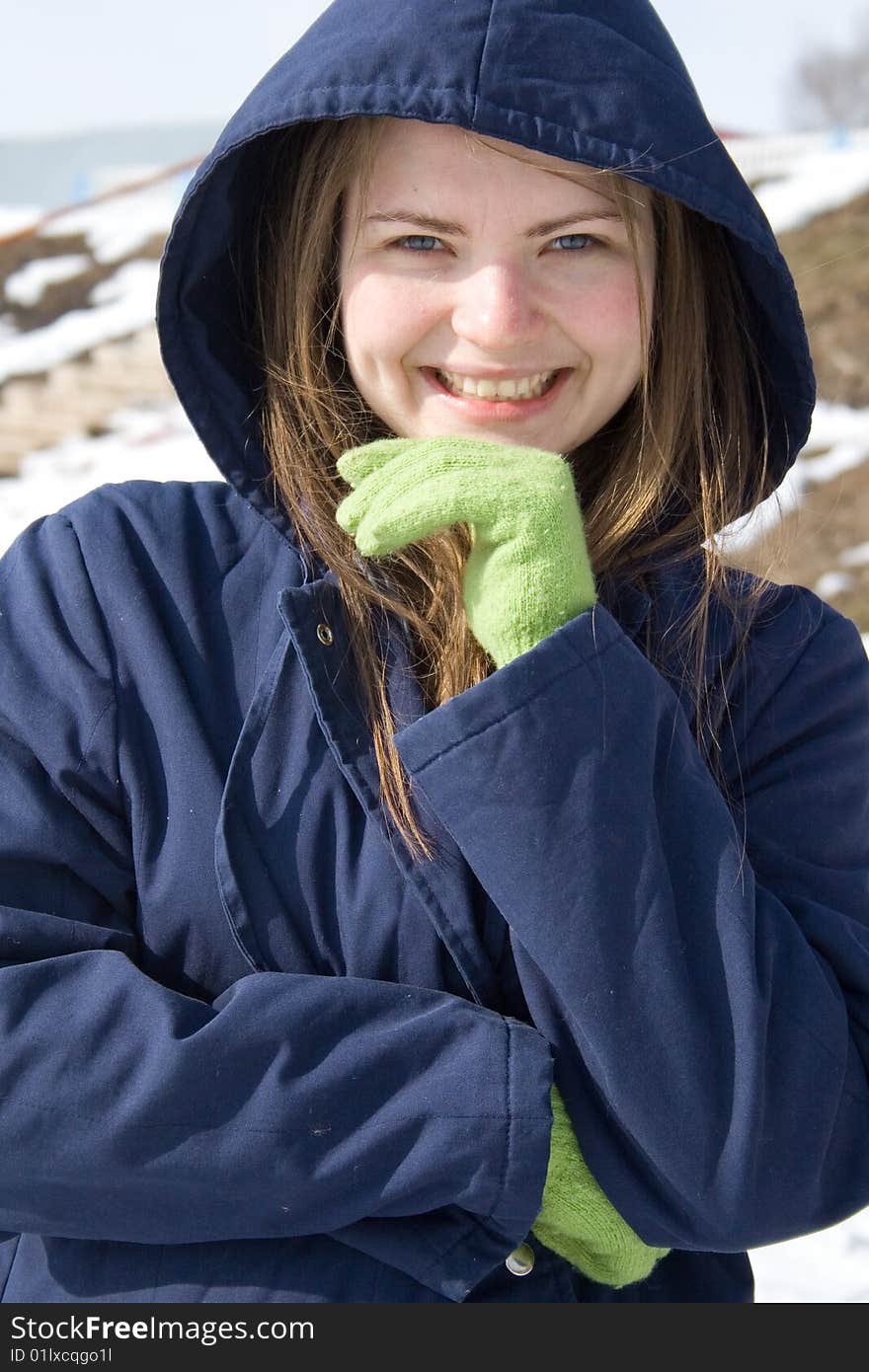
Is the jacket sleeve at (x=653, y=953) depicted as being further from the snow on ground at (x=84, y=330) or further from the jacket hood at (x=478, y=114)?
the snow on ground at (x=84, y=330)

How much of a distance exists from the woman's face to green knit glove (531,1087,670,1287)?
0.78 metres

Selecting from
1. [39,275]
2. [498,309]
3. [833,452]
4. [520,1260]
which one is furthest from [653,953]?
[39,275]

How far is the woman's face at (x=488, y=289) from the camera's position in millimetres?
1605

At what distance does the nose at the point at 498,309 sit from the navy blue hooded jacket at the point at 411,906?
14cm

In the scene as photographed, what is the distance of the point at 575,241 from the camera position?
165 cm

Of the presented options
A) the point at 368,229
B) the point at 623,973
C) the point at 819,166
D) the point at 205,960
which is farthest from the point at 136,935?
the point at 819,166

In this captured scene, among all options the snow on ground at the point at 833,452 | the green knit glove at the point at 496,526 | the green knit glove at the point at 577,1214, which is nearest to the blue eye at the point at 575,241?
the green knit glove at the point at 496,526

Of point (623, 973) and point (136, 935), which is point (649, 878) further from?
point (136, 935)

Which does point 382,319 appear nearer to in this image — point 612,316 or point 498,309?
point 498,309

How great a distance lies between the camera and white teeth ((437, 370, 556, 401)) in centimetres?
166

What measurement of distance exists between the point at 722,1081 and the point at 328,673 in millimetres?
606

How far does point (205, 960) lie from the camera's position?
1.58 metres

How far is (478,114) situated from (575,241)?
7.3 inches

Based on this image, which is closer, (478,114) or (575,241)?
(478,114)
